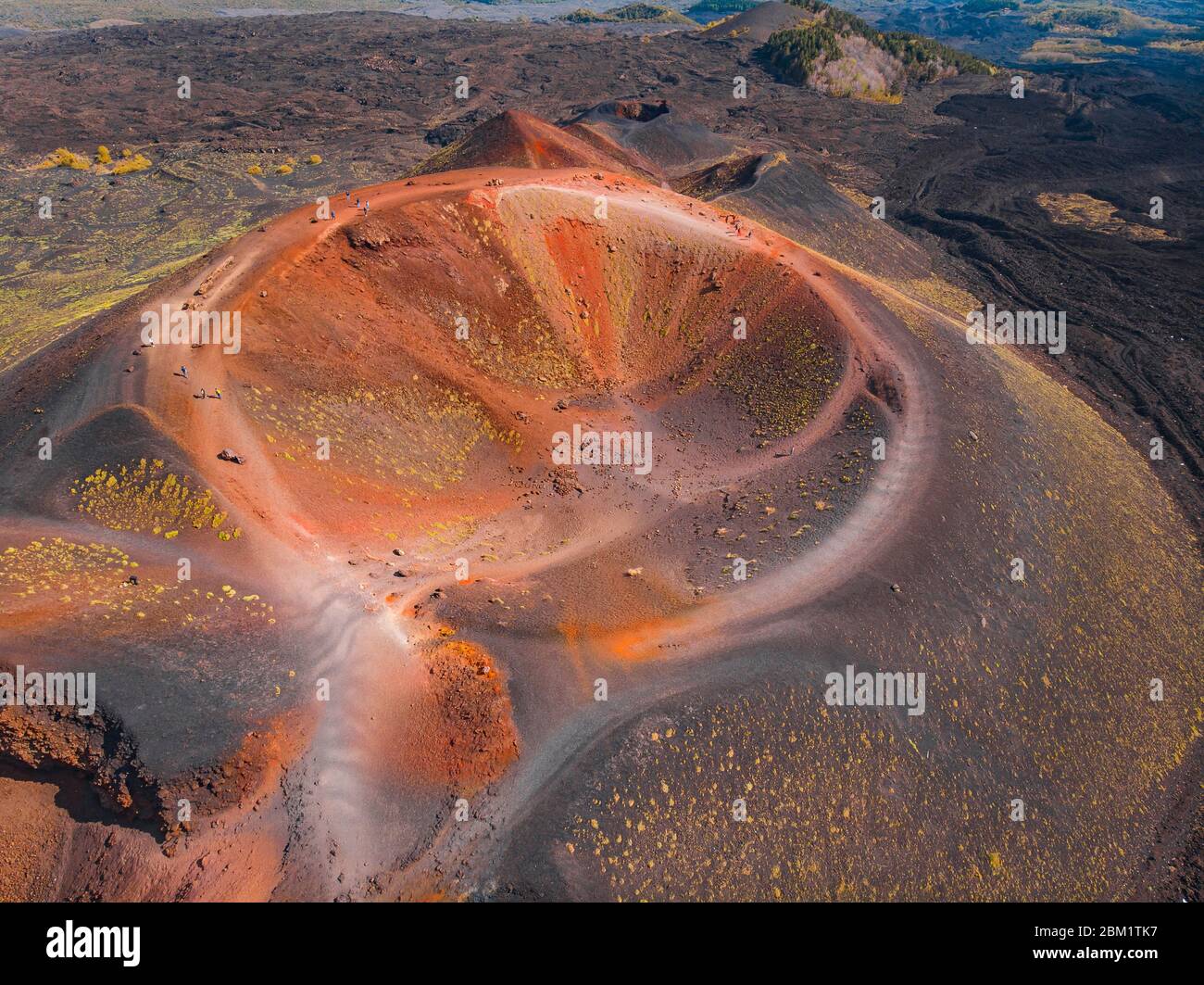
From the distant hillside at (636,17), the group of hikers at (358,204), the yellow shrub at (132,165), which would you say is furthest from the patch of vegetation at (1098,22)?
the yellow shrub at (132,165)

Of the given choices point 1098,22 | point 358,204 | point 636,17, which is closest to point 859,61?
point 636,17

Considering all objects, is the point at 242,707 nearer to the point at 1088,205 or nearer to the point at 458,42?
the point at 1088,205

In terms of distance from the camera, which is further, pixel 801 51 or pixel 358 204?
pixel 801 51

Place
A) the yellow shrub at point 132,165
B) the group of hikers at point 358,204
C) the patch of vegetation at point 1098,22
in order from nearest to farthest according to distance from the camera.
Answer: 1. the group of hikers at point 358,204
2. the yellow shrub at point 132,165
3. the patch of vegetation at point 1098,22

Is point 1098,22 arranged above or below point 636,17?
above

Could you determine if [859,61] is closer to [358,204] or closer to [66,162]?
[358,204]

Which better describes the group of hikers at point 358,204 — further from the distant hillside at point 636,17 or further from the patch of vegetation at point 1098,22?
the patch of vegetation at point 1098,22

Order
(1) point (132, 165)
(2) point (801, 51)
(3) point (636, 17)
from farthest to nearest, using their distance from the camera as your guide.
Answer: (3) point (636, 17), (2) point (801, 51), (1) point (132, 165)

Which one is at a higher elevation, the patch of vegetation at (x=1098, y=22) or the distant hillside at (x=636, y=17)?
the patch of vegetation at (x=1098, y=22)

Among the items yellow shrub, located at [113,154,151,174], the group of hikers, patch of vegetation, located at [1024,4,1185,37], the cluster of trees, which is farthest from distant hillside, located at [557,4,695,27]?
the group of hikers
